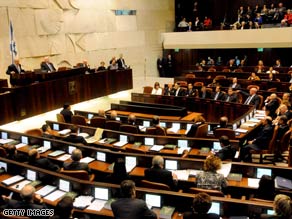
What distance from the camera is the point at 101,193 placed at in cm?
466

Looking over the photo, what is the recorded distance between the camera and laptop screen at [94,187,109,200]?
15.2 feet

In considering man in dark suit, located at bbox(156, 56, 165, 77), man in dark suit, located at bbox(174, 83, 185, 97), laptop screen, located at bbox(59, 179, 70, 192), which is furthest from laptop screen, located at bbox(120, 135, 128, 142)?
man in dark suit, located at bbox(156, 56, 165, 77)

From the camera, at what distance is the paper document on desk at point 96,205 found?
14.6 ft

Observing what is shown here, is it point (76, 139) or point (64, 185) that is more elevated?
point (76, 139)

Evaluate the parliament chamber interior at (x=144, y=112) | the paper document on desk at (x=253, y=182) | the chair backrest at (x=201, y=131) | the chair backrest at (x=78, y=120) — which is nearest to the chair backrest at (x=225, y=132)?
the parliament chamber interior at (x=144, y=112)

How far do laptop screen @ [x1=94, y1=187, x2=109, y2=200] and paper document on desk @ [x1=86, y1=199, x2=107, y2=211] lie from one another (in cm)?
6

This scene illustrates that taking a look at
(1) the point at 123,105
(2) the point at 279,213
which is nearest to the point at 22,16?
(1) the point at 123,105

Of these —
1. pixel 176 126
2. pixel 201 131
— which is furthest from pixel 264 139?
pixel 176 126

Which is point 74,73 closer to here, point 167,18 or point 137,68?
point 137,68

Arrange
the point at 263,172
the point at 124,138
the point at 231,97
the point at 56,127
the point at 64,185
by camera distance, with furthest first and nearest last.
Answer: the point at 231,97 → the point at 56,127 → the point at 124,138 → the point at 263,172 → the point at 64,185

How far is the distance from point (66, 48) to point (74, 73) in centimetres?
286

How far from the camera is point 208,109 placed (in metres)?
10.9

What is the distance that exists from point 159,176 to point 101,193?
2.67 feet

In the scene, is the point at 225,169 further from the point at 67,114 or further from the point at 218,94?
the point at 218,94
